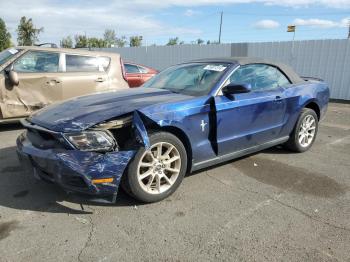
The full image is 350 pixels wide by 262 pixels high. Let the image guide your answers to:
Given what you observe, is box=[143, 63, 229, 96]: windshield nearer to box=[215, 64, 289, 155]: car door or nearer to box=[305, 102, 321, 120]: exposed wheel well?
box=[215, 64, 289, 155]: car door

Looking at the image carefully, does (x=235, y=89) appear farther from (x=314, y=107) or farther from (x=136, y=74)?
(x=136, y=74)

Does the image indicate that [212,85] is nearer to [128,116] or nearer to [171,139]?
[171,139]

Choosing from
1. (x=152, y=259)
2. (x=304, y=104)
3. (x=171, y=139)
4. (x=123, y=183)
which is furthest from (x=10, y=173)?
(x=304, y=104)

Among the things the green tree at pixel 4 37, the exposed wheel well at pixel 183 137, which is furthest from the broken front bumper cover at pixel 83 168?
the green tree at pixel 4 37

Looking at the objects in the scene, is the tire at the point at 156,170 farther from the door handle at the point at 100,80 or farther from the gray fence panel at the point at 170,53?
the gray fence panel at the point at 170,53

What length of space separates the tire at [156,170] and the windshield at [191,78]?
0.80 m

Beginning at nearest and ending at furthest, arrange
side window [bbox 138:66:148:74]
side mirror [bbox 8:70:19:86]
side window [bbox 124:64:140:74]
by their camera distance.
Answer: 1. side mirror [bbox 8:70:19:86]
2. side window [bbox 124:64:140:74]
3. side window [bbox 138:66:148:74]

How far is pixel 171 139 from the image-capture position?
3.36m

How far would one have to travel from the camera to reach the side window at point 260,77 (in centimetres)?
420

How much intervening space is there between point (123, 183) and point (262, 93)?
2266 mm

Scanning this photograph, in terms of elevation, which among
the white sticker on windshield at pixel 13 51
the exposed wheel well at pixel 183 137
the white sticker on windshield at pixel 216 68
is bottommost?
the exposed wheel well at pixel 183 137

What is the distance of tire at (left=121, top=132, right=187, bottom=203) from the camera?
3.16 m

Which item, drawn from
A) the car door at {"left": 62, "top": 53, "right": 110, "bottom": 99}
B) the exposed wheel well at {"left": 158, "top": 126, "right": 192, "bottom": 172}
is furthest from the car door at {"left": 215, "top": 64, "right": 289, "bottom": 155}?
the car door at {"left": 62, "top": 53, "right": 110, "bottom": 99}

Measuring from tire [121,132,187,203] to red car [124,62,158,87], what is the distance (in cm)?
660
